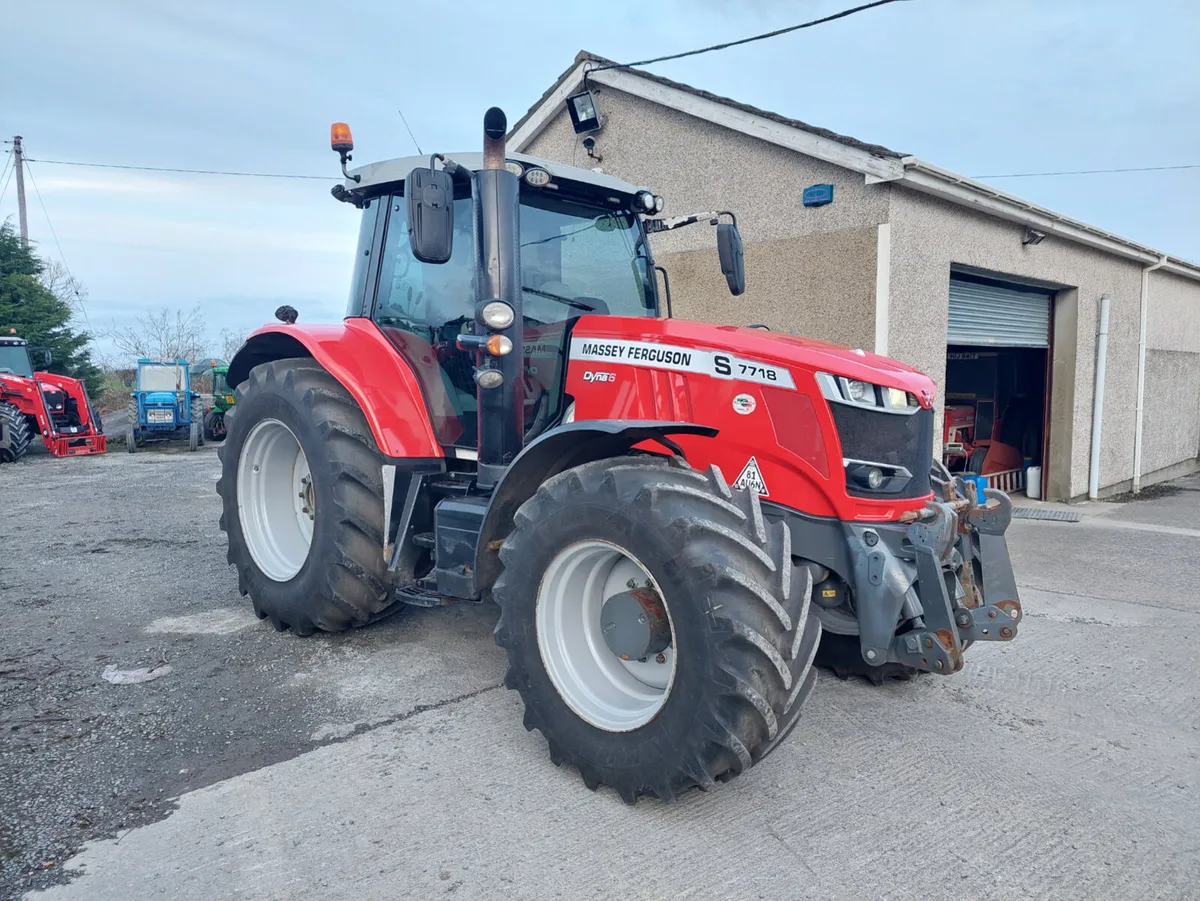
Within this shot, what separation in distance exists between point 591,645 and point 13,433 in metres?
13.4

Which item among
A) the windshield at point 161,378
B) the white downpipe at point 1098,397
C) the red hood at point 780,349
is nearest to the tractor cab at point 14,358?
the windshield at point 161,378

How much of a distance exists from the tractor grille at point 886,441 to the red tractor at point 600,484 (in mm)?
11

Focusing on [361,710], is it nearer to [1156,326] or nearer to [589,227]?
[589,227]

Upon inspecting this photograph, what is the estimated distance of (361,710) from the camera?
340 centimetres

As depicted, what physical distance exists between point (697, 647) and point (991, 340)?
24.2 ft

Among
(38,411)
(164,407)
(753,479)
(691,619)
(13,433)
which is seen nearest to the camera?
(691,619)

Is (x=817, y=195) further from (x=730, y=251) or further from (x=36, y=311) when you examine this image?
(x=36, y=311)

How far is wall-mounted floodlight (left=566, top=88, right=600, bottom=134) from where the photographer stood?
29.2 ft

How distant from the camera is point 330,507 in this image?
3.82 m

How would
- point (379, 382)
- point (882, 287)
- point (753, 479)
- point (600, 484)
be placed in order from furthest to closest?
1. point (882, 287)
2. point (379, 382)
3. point (753, 479)
4. point (600, 484)

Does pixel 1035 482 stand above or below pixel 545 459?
below

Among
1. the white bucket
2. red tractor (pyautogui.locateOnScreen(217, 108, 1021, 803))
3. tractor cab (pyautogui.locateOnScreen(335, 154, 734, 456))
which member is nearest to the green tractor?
red tractor (pyautogui.locateOnScreen(217, 108, 1021, 803))

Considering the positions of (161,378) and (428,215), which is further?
(161,378)

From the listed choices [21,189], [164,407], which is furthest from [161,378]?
[21,189]
